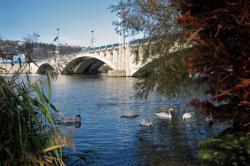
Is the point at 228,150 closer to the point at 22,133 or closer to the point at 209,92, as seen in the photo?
the point at 209,92

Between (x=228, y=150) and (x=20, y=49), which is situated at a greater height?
(x=20, y=49)

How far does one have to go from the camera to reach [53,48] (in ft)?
21.3

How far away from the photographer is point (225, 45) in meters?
6.14

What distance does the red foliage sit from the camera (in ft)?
18.1

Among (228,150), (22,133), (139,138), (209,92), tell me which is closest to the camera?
(22,133)

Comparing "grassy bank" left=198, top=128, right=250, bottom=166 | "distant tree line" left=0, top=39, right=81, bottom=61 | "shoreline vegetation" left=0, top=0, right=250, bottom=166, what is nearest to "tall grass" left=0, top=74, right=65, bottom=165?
"shoreline vegetation" left=0, top=0, right=250, bottom=166

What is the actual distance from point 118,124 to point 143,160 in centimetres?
680

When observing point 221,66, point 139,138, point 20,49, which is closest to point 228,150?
point 221,66

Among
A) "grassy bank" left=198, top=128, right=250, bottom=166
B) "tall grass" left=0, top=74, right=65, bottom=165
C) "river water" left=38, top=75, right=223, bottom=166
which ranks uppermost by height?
"tall grass" left=0, top=74, right=65, bottom=165

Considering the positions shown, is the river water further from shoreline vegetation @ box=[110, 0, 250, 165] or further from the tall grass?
the tall grass

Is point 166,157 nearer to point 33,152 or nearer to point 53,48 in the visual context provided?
point 53,48

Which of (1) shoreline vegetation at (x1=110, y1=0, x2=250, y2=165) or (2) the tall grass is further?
(1) shoreline vegetation at (x1=110, y1=0, x2=250, y2=165)

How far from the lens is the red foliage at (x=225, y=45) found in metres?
5.53

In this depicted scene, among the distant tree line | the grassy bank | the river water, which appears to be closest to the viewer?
the distant tree line
